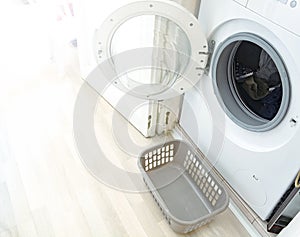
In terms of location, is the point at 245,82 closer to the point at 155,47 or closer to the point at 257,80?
the point at 257,80

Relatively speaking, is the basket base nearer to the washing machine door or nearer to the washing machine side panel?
the washing machine door

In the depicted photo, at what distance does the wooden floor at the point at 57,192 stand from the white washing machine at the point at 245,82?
0.90 feet

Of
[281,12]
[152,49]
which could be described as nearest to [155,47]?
[152,49]

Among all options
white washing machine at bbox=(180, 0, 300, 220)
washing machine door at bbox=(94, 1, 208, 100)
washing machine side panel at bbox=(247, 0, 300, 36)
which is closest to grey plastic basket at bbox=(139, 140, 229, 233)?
white washing machine at bbox=(180, 0, 300, 220)

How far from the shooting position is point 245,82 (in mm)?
1185

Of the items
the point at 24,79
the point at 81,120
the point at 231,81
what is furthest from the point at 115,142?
the point at 24,79

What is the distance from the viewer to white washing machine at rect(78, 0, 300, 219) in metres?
Result: 0.88

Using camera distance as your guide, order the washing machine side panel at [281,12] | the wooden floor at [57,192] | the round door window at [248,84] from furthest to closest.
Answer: the wooden floor at [57,192]
the round door window at [248,84]
the washing machine side panel at [281,12]

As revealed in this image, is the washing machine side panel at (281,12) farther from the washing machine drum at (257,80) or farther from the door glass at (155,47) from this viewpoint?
the door glass at (155,47)

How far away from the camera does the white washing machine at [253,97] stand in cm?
88

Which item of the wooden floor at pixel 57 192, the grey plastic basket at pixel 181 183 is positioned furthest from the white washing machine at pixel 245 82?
the wooden floor at pixel 57 192

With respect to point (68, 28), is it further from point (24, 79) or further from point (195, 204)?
point (195, 204)

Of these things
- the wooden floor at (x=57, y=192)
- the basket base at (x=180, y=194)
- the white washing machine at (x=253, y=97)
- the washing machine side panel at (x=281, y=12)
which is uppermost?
the washing machine side panel at (x=281, y=12)

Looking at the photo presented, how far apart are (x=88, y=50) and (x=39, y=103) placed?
1.47 ft
